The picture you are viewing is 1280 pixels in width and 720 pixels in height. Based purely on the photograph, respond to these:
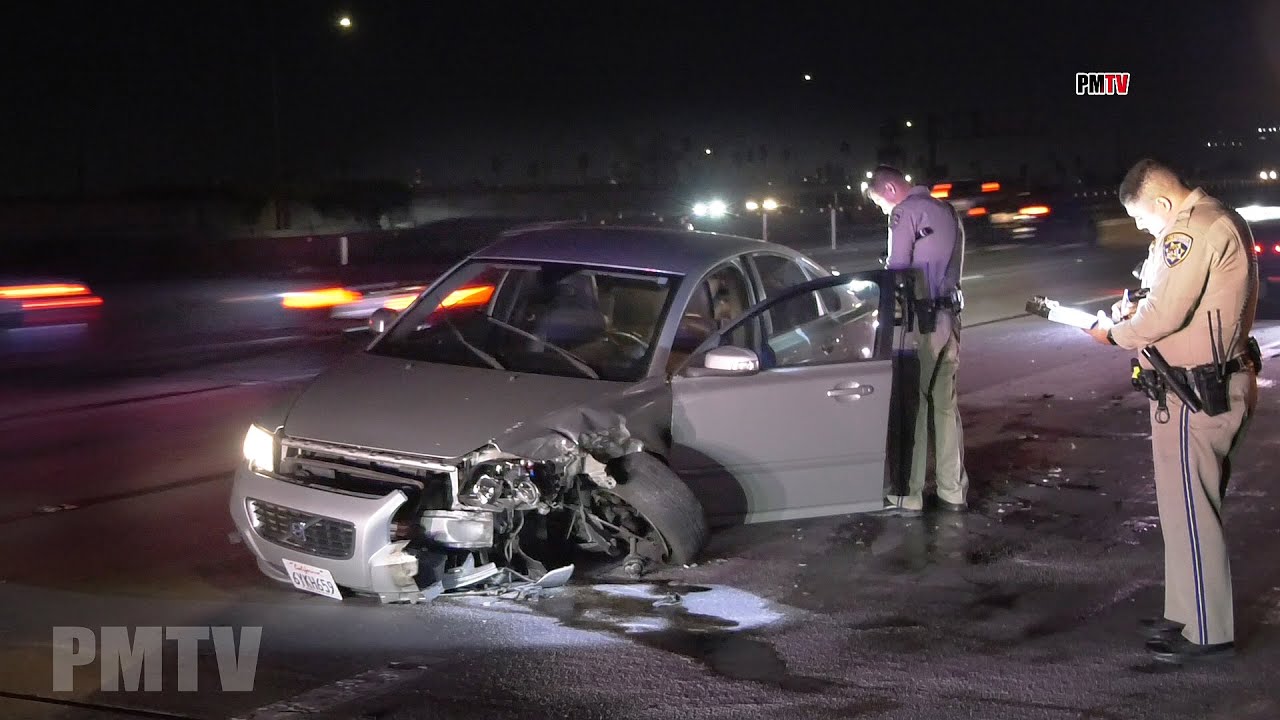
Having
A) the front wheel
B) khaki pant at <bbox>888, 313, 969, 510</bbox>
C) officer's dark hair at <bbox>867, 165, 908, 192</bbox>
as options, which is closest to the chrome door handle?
khaki pant at <bbox>888, 313, 969, 510</bbox>

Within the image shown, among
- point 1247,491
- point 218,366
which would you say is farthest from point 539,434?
point 218,366

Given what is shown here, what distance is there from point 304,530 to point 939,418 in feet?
11.5

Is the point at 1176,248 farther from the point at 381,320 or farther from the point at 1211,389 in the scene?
the point at 381,320

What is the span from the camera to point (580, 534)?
21.5 ft

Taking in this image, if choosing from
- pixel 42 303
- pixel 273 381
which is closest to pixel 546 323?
pixel 273 381

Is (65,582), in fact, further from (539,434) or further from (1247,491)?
(1247,491)

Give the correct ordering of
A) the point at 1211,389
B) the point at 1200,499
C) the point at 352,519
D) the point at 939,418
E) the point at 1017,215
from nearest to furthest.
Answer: the point at 1211,389 < the point at 1200,499 < the point at 352,519 < the point at 939,418 < the point at 1017,215

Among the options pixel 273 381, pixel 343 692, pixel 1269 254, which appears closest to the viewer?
pixel 343 692

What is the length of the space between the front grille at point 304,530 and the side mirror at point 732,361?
1.87 meters

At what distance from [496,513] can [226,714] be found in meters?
1.54

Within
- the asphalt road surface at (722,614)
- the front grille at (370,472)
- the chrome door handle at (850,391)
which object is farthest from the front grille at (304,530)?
the chrome door handle at (850,391)

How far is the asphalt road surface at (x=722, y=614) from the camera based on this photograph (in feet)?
16.4

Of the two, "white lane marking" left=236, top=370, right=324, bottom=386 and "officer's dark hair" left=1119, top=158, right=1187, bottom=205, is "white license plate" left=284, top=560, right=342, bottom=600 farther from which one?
"white lane marking" left=236, top=370, right=324, bottom=386

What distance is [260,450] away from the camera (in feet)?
20.8
